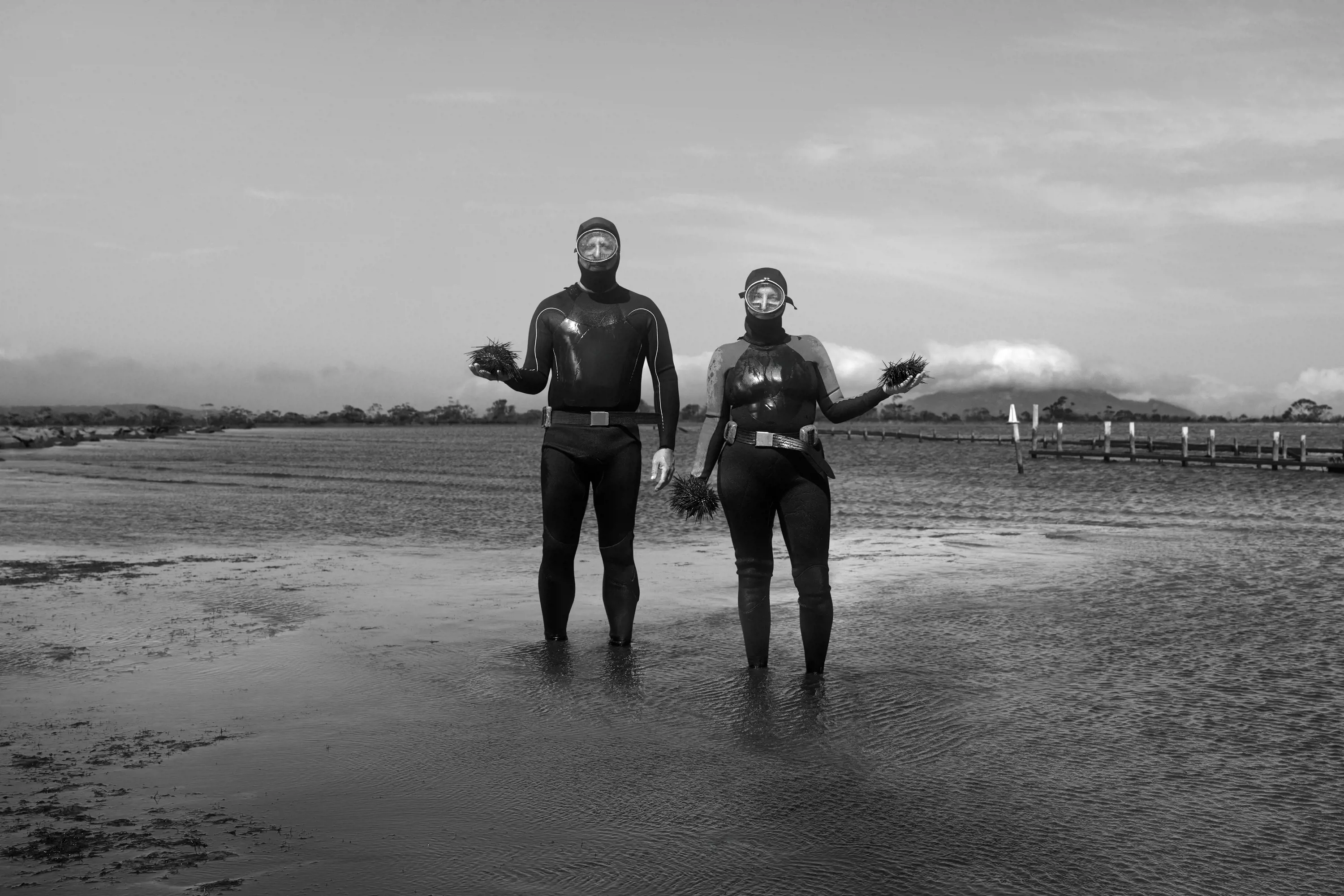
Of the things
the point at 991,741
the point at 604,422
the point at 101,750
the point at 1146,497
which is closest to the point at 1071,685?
the point at 991,741

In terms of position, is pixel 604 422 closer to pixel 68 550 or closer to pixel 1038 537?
pixel 68 550

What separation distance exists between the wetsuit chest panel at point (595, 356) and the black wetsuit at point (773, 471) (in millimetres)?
799

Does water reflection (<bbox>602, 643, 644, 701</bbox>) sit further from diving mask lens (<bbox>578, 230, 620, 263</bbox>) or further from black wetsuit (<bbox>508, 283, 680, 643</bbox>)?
diving mask lens (<bbox>578, 230, 620, 263</bbox>)

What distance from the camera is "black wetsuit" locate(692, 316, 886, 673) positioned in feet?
21.0

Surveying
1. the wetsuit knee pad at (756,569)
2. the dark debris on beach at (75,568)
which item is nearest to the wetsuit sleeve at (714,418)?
the wetsuit knee pad at (756,569)

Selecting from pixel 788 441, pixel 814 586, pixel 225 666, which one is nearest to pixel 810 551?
pixel 814 586

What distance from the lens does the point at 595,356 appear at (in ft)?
23.7

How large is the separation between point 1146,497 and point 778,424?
28647 mm

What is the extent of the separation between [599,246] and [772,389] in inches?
62.7

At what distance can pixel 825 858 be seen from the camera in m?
3.64

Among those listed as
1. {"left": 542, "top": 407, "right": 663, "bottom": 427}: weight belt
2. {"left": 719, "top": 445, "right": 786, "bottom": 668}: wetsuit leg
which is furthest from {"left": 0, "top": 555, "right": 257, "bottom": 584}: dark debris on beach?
{"left": 719, "top": 445, "right": 786, "bottom": 668}: wetsuit leg

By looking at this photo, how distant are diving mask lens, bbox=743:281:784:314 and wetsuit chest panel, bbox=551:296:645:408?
1040mm

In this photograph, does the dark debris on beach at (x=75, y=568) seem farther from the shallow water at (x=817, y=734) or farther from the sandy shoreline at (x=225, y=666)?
the shallow water at (x=817, y=734)

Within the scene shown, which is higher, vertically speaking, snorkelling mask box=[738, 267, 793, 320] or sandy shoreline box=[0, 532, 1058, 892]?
snorkelling mask box=[738, 267, 793, 320]
